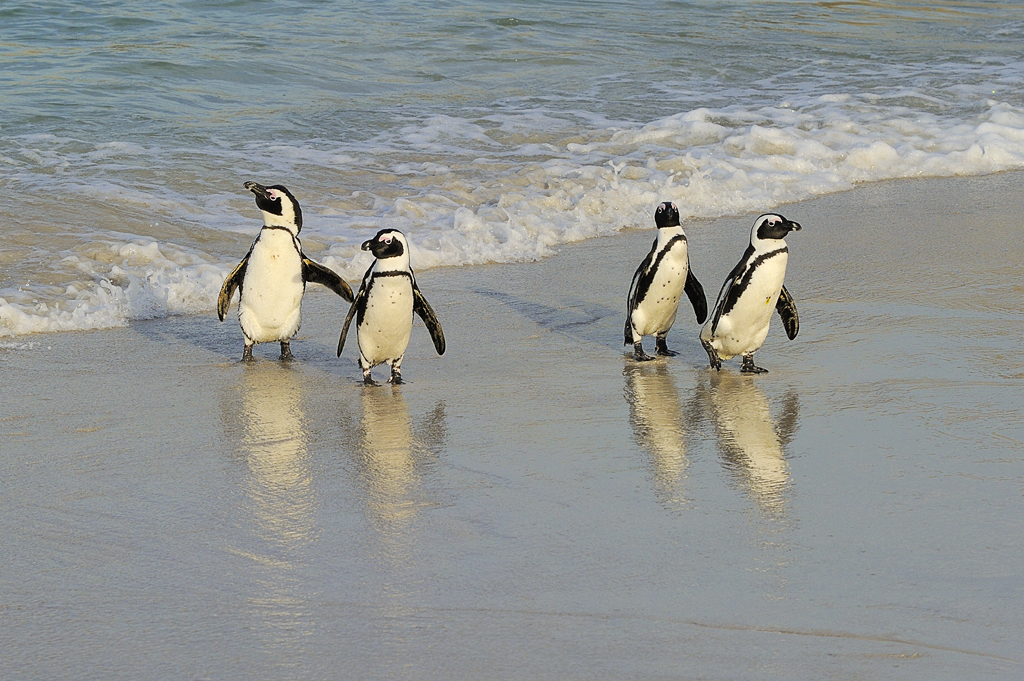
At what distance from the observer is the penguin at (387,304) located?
4.46m

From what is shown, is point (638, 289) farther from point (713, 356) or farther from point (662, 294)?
point (713, 356)

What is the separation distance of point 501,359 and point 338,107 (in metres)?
6.58

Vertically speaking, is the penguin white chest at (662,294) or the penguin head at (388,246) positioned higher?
the penguin head at (388,246)

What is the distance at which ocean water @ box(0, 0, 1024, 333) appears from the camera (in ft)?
22.5

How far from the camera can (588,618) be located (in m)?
2.56

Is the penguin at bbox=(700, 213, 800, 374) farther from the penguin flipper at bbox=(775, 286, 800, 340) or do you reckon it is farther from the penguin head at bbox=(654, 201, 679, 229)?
the penguin head at bbox=(654, 201, 679, 229)

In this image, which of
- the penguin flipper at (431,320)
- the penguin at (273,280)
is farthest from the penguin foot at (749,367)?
the penguin at (273,280)

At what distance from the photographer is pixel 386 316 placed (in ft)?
14.7

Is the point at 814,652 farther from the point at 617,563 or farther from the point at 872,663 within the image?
the point at 617,563

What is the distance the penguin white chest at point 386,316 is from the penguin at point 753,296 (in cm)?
118

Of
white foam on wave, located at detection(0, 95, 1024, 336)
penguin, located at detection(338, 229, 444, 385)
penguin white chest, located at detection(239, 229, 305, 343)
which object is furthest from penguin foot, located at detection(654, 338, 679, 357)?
white foam on wave, located at detection(0, 95, 1024, 336)

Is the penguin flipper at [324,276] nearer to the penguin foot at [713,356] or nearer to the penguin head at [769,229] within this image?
the penguin foot at [713,356]

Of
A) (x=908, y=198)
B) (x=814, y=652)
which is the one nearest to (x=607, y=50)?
(x=908, y=198)

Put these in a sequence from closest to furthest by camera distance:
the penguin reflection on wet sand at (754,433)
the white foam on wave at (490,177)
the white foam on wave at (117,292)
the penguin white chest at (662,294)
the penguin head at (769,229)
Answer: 1. the penguin reflection on wet sand at (754,433)
2. the penguin head at (769,229)
3. the penguin white chest at (662,294)
4. the white foam on wave at (117,292)
5. the white foam on wave at (490,177)
